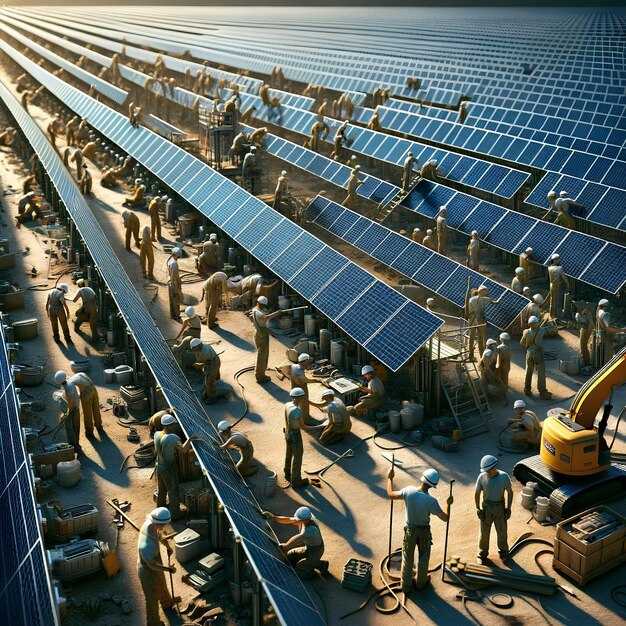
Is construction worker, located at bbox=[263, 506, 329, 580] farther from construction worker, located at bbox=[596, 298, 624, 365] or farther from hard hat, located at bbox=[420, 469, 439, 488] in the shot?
A: construction worker, located at bbox=[596, 298, 624, 365]

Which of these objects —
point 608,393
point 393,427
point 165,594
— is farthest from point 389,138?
point 165,594

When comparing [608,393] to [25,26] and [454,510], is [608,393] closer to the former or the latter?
[454,510]

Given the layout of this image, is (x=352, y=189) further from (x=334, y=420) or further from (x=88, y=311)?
(x=334, y=420)

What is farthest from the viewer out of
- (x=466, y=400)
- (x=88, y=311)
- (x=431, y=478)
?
Result: (x=88, y=311)

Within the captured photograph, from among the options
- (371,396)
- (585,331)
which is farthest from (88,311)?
(585,331)

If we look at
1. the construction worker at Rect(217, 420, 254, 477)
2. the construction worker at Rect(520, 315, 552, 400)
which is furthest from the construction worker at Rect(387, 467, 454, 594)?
the construction worker at Rect(520, 315, 552, 400)

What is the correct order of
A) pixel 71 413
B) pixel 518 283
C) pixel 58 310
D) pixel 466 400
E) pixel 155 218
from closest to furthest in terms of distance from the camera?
1. pixel 71 413
2. pixel 466 400
3. pixel 58 310
4. pixel 518 283
5. pixel 155 218
